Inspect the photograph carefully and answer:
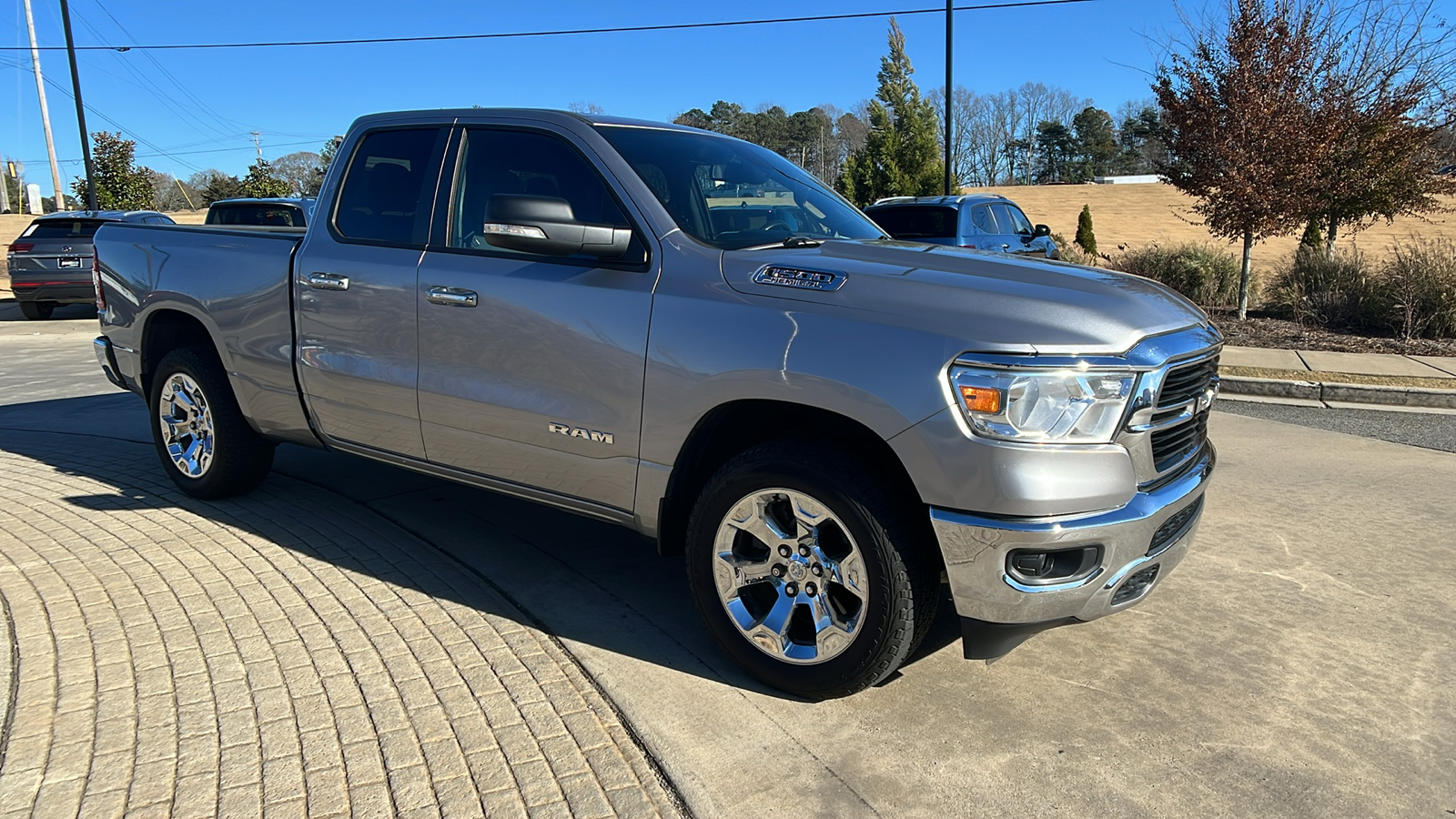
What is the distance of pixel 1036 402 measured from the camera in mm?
2863

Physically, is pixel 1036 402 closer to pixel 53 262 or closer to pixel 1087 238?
pixel 53 262

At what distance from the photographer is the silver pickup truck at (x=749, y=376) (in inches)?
115

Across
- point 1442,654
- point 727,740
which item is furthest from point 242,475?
point 1442,654

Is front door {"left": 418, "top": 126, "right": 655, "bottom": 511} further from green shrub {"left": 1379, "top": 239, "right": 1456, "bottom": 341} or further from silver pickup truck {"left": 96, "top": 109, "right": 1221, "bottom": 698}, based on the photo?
green shrub {"left": 1379, "top": 239, "right": 1456, "bottom": 341}

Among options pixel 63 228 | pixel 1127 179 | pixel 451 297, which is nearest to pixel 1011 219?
pixel 451 297

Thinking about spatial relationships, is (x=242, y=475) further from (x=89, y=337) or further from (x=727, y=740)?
(x=89, y=337)

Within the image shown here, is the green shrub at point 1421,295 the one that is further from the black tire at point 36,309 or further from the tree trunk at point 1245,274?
the black tire at point 36,309

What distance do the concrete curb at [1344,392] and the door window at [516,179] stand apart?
25.2ft

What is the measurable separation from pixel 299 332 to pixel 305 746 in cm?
225

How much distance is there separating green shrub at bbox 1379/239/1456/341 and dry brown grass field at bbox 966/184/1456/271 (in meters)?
23.4

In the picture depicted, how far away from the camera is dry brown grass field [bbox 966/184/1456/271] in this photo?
4203 cm

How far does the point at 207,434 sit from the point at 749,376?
3565 mm

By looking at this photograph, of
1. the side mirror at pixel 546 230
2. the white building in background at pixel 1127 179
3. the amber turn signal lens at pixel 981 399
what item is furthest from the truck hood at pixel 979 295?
the white building in background at pixel 1127 179

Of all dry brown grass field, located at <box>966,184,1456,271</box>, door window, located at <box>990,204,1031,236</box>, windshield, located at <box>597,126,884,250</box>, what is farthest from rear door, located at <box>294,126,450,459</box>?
dry brown grass field, located at <box>966,184,1456,271</box>
